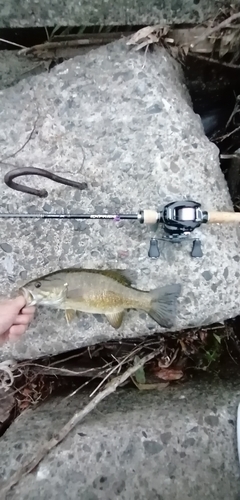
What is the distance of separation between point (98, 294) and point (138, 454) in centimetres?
76

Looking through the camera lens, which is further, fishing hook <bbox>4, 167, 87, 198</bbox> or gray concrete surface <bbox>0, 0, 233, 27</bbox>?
gray concrete surface <bbox>0, 0, 233, 27</bbox>

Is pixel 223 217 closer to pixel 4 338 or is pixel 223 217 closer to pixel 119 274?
pixel 119 274

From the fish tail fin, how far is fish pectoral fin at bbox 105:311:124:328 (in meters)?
0.13

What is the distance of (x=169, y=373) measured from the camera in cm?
283

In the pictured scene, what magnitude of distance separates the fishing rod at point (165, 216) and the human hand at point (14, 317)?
36cm

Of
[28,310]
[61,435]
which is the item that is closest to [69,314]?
[28,310]

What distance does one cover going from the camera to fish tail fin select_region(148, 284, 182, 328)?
2330 mm

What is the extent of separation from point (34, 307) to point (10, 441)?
0.65 m

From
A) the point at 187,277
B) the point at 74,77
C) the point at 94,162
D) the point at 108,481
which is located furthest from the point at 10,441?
the point at 74,77

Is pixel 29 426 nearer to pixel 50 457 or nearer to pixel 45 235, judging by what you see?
pixel 50 457

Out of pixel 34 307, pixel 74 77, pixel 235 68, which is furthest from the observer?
pixel 235 68

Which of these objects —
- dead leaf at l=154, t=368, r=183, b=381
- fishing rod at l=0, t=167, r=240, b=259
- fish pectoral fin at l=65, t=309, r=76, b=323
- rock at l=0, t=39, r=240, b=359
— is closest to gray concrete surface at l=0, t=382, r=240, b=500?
dead leaf at l=154, t=368, r=183, b=381

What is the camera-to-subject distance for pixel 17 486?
7.94 ft

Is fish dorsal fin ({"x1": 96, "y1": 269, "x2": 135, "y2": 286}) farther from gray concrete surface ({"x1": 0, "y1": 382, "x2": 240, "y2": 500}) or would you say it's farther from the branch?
the branch
